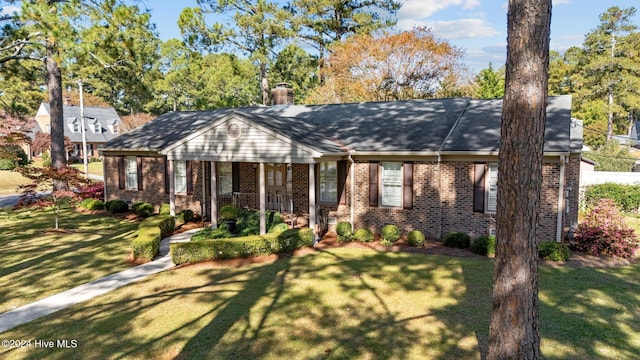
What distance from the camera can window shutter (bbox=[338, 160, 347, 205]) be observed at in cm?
1527

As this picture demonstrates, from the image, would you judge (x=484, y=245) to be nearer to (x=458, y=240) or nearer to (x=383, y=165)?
(x=458, y=240)

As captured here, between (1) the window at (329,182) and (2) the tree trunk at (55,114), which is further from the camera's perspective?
(2) the tree trunk at (55,114)

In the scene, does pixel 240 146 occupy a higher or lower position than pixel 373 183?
higher

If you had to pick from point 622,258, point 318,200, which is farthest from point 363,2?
point 622,258

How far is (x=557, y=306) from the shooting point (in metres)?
8.55

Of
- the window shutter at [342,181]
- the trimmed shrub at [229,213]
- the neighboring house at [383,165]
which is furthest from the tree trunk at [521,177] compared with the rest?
the trimmed shrub at [229,213]

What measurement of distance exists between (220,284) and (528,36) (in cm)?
829

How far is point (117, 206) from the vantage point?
64.4ft

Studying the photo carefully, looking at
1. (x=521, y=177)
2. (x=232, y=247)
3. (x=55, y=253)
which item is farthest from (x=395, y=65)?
(x=521, y=177)

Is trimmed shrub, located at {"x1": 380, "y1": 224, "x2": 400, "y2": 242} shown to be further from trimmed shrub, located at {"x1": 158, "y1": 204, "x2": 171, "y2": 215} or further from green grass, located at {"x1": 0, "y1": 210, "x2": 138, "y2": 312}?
trimmed shrub, located at {"x1": 158, "y1": 204, "x2": 171, "y2": 215}

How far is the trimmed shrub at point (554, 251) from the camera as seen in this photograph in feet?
38.2

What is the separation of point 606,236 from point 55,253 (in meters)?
16.7

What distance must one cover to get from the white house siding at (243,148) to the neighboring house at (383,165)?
3cm

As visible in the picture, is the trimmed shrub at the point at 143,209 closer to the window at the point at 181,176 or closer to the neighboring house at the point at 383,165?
the window at the point at 181,176
